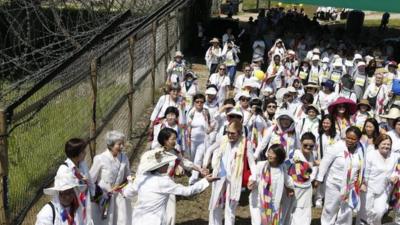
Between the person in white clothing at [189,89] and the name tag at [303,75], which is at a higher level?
the person in white clothing at [189,89]

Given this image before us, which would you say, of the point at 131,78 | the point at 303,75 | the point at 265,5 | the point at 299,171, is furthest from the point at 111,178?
the point at 265,5

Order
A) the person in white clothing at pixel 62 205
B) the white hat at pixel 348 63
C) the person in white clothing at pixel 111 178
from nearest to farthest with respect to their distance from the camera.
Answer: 1. the person in white clothing at pixel 62 205
2. the person in white clothing at pixel 111 178
3. the white hat at pixel 348 63

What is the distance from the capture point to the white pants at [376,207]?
7.29 meters

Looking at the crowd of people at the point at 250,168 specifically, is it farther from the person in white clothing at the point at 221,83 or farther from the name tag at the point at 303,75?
the name tag at the point at 303,75

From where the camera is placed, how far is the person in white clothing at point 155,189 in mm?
5633

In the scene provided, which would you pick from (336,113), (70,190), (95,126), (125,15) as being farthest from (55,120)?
(125,15)

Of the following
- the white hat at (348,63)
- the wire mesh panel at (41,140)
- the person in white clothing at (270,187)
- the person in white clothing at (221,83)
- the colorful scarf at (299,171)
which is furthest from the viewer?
the white hat at (348,63)

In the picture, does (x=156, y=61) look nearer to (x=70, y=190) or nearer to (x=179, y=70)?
(x=179, y=70)

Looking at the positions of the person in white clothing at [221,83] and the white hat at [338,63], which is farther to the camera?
the white hat at [338,63]

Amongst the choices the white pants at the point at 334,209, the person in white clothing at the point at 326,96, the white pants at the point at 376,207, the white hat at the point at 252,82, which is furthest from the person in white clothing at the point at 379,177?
the white hat at the point at 252,82

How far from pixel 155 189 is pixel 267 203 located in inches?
60.7

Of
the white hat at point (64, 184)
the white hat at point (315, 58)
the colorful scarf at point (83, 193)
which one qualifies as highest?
the white hat at point (64, 184)

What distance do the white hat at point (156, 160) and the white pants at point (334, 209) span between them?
2.37m

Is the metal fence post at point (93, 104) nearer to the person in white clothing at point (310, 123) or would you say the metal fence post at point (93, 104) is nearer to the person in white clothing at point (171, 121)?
the person in white clothing at point (171, 121)
